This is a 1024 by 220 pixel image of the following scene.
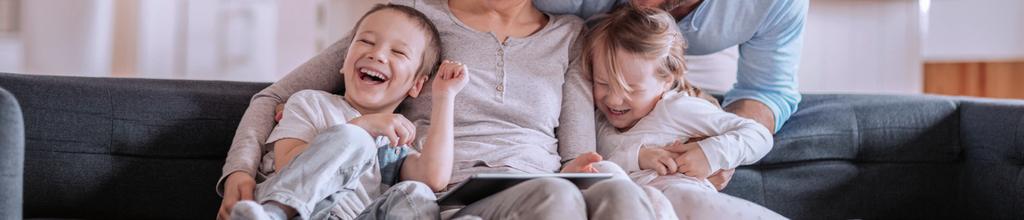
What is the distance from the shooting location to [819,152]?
202 cm

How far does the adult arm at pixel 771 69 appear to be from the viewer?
6.27 ft

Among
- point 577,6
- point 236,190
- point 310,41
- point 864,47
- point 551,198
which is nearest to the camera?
point 551,198

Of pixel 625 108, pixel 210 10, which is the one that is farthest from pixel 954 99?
pixel 210 10

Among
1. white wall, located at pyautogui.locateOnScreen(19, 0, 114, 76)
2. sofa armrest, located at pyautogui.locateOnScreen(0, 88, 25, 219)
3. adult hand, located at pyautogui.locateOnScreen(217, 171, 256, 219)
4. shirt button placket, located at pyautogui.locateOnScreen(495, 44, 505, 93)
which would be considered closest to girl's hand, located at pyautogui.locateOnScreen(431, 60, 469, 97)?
shirt button placket, located at pyautogui.locateOnScreen(495, 44, 505, 93)

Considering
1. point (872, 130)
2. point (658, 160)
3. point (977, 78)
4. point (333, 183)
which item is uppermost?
point (333, 183)

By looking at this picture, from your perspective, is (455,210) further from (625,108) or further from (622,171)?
(625,108)

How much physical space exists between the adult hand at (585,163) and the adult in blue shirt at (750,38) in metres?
0.28

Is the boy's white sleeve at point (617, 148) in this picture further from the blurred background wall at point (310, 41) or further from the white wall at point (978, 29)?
the white wall at point (978, 29)

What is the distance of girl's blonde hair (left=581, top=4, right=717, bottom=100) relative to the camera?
1.73 metres

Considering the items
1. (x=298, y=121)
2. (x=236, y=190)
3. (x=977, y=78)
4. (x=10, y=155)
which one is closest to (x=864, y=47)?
(x=977, y=78)

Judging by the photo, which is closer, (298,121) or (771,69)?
(298,121)

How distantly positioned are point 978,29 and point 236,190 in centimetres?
230

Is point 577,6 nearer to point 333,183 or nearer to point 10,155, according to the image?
point 333,183

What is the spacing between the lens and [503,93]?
1716 millimetres
